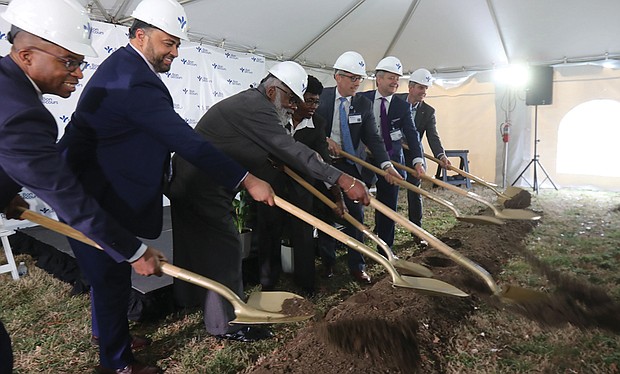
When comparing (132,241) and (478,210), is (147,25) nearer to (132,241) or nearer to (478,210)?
(132,241)

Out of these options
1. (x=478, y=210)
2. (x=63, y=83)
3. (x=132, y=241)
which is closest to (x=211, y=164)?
(x=132, y=241)

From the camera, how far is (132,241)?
1.43m

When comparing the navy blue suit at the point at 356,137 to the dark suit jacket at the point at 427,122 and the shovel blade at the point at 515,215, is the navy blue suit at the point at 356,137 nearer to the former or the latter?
the shovel blade at the point at 515,215

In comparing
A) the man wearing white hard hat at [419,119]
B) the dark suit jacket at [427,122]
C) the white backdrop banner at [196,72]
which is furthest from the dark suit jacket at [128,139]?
the white backdrop banner at [196,72]

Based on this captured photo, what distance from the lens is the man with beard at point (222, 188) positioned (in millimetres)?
2266

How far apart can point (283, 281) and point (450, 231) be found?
2.42 m

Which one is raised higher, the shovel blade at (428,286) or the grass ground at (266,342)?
the shovel blade at (428,286)

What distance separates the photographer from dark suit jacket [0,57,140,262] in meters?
1.19

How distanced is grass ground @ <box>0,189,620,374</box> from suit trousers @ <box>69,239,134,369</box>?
0.33m

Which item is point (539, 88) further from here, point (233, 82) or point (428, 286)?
point (428, 286)

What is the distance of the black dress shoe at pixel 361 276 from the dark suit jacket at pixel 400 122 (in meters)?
1.40

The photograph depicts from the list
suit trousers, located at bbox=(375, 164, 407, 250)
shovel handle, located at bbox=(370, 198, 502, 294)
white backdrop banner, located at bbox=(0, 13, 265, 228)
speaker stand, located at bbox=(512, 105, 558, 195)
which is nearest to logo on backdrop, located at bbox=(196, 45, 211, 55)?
white backdrop banner, located at bbox=(0, 13, 265, 228)

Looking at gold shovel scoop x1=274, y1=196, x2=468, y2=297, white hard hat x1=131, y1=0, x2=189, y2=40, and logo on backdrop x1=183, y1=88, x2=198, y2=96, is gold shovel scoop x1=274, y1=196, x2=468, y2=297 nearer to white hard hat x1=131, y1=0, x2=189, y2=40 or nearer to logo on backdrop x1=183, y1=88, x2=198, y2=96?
white hard hat x1=131, y1=0, x2=189, y2=40

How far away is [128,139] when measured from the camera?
1.74 m
